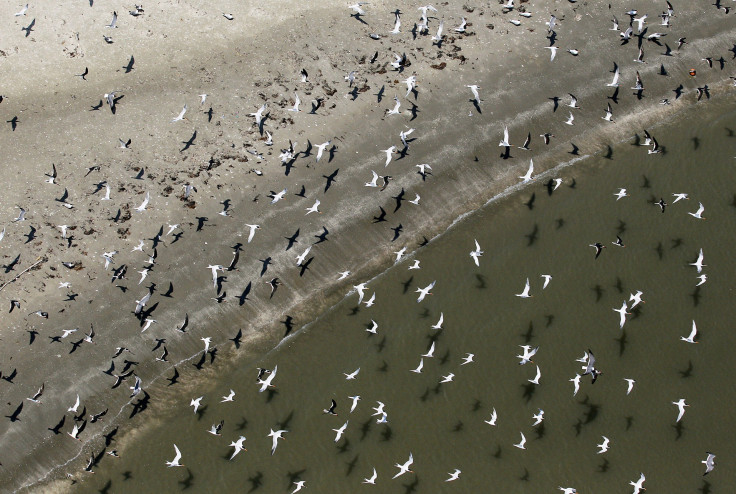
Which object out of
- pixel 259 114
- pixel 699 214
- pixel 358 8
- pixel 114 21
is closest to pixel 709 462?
pixel 699 214

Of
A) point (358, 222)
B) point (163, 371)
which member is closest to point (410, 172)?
point (358, 222)

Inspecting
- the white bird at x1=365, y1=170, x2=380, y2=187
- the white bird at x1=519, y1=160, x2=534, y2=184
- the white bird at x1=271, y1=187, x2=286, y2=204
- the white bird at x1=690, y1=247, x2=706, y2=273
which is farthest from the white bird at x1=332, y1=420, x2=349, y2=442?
the white bird at x1=690, y1=247, x2=706, y2=273

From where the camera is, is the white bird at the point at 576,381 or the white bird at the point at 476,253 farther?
the white bird at the point at 476,253

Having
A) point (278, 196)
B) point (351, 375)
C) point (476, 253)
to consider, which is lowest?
point (351, 375)

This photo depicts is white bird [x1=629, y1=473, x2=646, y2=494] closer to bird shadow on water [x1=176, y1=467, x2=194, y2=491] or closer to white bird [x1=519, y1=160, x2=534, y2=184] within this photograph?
white bird [x1=519, y1=160, x2=534, y2=184]

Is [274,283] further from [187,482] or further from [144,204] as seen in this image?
[187,482]

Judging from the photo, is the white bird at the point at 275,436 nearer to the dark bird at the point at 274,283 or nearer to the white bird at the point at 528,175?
the dark bird at the point at 274,283

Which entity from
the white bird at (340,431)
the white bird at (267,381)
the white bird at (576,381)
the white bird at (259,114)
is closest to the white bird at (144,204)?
the white bird at (259,114)
